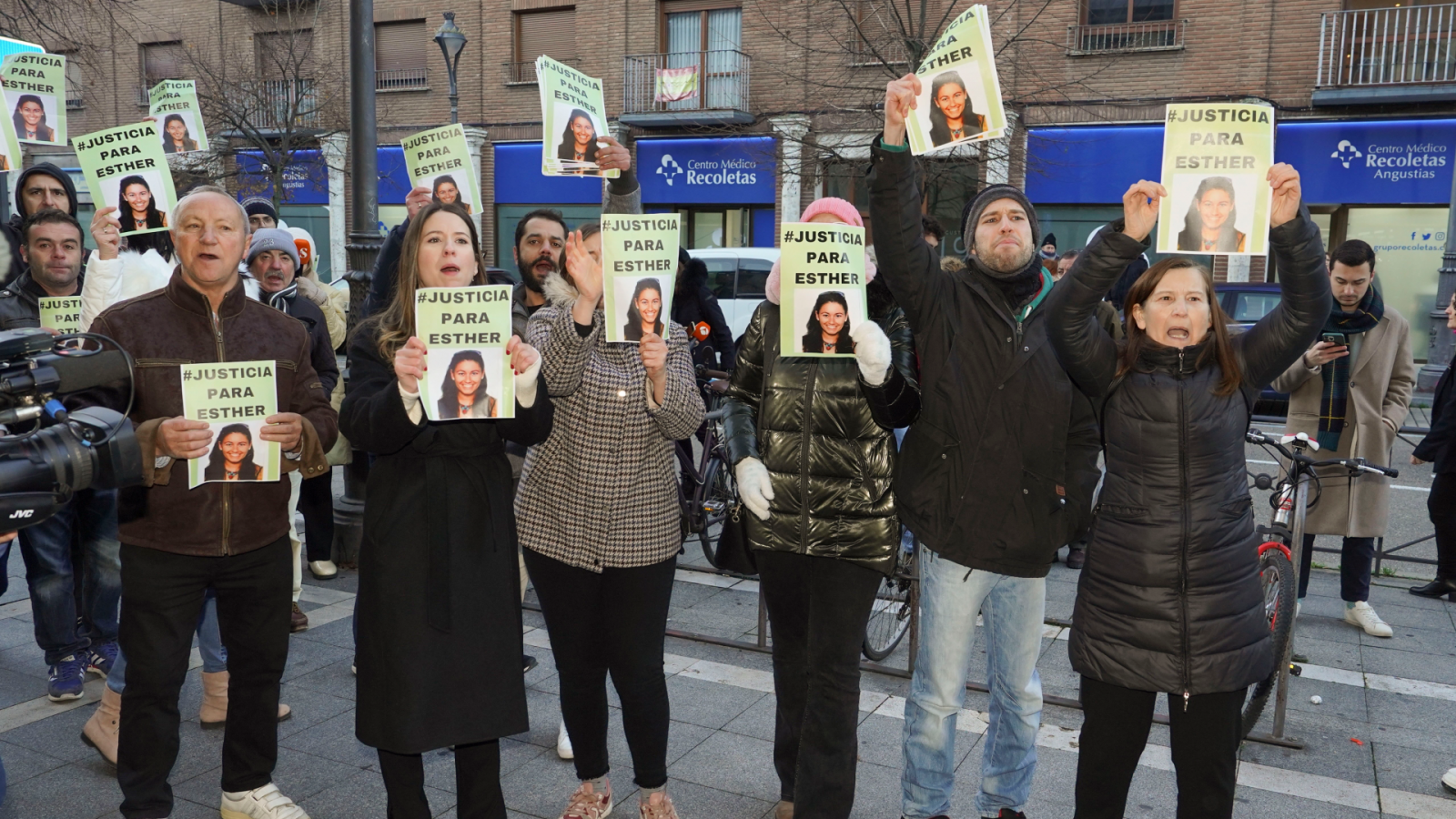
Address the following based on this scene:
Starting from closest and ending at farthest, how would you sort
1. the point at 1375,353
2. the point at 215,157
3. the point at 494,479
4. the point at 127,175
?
the point at 494,479
the point at 127,175
the point at 1375,353
the point at 215,157

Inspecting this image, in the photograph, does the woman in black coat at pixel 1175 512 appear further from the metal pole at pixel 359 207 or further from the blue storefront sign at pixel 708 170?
the blue storefront sign at pixel 708 170

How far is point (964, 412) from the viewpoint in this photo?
10.6ft

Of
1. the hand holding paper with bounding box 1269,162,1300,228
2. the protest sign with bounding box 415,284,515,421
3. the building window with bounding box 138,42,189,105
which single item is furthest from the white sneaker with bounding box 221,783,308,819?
the building window with bounding box 138,42,189,105

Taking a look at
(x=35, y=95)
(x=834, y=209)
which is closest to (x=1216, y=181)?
(x=834, y=209)

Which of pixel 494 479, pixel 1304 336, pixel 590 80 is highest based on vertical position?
pixel 590 80

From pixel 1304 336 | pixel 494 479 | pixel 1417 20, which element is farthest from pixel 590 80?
pixel 1417 20

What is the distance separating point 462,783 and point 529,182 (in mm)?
21880

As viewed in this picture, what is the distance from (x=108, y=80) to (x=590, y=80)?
28637mm

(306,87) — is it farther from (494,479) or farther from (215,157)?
(494,479)

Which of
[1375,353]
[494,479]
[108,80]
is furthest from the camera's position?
[108,80]

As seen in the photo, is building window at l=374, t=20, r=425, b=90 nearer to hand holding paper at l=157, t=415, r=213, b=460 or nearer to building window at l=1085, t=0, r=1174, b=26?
building window at l=1085, t=0, r=1174, b=26

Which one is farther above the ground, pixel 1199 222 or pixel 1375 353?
pixel 1199 222

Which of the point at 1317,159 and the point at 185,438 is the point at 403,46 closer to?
the point at 1317,159

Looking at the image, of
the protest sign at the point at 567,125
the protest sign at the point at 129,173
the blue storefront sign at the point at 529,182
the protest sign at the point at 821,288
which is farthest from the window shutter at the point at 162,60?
the protest sign at the point at 821,288
